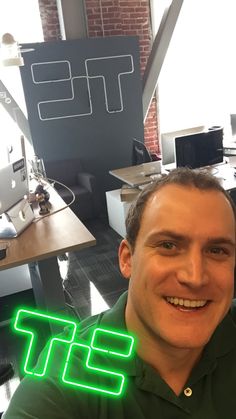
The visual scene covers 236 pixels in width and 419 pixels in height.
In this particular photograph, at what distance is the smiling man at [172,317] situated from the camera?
80 cm

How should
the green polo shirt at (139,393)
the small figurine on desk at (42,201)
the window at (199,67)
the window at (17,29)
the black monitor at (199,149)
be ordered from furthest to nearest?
the window at (199,67) → the window at (17,29) → the black monitor at (199,149) → the small figurine on desk at (42,201) → the green polo shirt at (139,393)

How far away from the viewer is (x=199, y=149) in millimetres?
3596

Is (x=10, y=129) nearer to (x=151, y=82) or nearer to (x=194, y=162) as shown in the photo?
(x=151, y=82)

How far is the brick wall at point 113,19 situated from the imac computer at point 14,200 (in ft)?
9.69

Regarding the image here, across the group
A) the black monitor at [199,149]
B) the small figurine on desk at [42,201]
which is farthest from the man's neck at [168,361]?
the black monitor at [199,149]

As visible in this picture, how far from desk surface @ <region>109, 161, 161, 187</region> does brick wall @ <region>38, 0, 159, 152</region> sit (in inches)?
75.9

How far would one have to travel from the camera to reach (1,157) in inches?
159

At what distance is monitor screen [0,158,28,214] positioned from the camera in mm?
2439

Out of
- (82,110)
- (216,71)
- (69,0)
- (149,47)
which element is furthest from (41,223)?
(216,71)

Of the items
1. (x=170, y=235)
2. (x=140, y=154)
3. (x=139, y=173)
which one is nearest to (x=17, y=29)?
(x=140, y=154)

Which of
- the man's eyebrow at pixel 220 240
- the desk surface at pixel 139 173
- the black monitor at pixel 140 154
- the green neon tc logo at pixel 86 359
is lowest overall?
the desk surface at pixel 139 173

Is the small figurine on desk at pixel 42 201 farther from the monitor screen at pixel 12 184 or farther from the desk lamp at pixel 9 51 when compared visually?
the desk lamp at pixel 9 51

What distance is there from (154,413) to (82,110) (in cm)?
436

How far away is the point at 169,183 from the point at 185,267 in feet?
0.81
